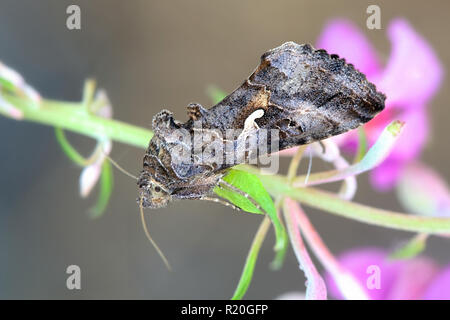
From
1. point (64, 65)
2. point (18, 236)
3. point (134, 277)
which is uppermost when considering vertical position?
point (64, 65)

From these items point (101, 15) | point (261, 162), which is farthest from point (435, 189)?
point (101, 15)

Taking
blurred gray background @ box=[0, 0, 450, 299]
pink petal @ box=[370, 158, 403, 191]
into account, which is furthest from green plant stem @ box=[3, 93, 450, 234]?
blurred gray background @ box=[0, 0, 450, 299]

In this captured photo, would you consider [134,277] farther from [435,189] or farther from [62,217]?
[435,189]

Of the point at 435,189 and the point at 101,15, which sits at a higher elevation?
the point at 101,15

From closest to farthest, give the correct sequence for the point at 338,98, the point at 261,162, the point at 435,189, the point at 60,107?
the point at 338,98 < the point at 261,162 < the point at 60,107 < the point at 435,189

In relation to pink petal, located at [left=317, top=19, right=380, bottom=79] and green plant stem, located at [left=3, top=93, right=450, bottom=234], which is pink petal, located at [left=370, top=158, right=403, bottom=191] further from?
green plant stem, located at [left=3, top=93, right=450, bottom=234]

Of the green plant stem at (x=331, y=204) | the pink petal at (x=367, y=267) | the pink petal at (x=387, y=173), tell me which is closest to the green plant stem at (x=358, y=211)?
the green plant stem at (x=331, y=204)
